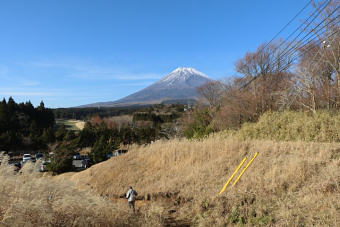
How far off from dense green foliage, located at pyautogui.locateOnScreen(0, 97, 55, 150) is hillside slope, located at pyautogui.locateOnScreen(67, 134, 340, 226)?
28233 millimetres

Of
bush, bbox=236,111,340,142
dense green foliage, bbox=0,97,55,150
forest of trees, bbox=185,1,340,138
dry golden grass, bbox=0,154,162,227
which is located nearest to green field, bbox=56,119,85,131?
dense green foliage, bbox=0,97,55,150

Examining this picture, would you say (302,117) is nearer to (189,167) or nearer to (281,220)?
(189,167)

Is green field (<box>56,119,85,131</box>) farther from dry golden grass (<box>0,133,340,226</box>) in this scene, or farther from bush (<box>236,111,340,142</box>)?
bush (<box>236,111,340,142</box>)

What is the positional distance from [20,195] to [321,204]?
5188mm

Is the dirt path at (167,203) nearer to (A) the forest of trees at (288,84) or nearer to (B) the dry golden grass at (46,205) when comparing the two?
(B) the dry golden grass at (46,205)

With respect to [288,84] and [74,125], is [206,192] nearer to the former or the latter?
[288,84]

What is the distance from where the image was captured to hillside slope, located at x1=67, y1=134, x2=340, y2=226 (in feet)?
A: 14.4

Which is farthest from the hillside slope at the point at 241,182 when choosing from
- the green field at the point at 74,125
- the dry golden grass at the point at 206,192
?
the green field at the point at 74,125

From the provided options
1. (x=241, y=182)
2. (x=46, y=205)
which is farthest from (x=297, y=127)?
(x=46, y=205)

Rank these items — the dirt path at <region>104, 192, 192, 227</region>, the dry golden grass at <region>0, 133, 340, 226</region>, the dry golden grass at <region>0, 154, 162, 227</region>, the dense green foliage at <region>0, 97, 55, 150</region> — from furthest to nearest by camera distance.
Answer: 1. the dense green foliage at <region>0, 97, 55, 150</region>
2. the dirt path at <region>104, 192, 192, 227</region>
3. the dry golden grass at <region>0, 133, 340, 226</region>
4. the dry golden grass at <region>0, 154, 162, 227</region>

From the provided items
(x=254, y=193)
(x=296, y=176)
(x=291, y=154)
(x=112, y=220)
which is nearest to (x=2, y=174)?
(x=112, y=220)

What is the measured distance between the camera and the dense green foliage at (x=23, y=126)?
3353 cm

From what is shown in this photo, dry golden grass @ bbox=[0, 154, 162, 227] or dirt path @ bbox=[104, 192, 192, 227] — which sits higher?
dry golden grass @ bbox=[0, 154, 162, 227]

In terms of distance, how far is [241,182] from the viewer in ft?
21.0
